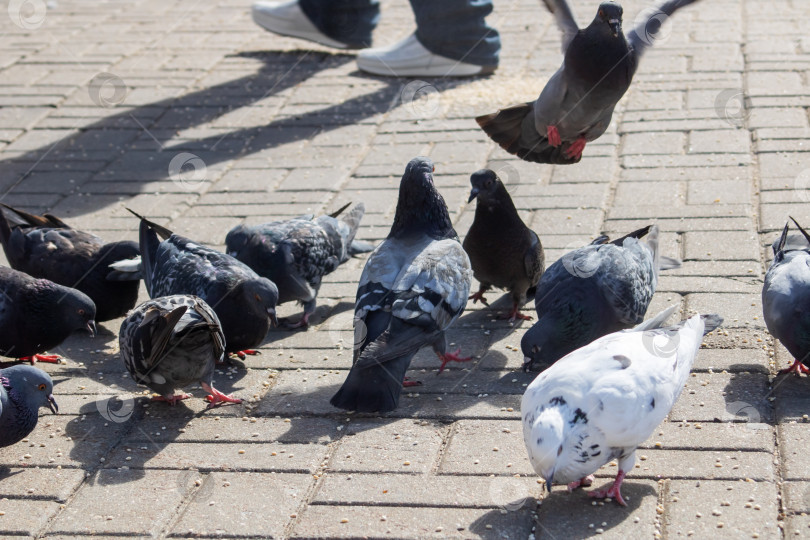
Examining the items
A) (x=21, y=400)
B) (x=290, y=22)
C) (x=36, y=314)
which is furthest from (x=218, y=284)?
(x=290, y=22)

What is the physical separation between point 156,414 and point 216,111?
4207 millimetres

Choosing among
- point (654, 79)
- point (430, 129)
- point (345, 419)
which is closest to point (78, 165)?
point (430, 129)

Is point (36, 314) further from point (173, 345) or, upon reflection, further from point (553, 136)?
point (553, 136)

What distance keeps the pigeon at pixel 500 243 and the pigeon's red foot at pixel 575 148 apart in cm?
69

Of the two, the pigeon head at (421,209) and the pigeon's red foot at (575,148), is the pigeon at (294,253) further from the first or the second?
the pigeon's red foot at (575,148)

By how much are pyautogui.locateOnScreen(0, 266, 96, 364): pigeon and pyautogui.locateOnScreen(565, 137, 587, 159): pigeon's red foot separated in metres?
2.59

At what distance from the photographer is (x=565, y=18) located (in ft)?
17.4

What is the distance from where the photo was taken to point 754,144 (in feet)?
21.2

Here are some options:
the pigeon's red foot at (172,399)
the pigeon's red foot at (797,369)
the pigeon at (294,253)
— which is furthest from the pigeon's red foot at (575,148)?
the pigeon's red foot at (172,399)

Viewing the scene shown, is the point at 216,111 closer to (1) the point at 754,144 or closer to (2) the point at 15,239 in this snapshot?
(2) the point at 15,239

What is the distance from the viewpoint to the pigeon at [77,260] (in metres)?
4.99

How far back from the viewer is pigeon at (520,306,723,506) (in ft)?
10.3

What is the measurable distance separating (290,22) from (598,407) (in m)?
6.70

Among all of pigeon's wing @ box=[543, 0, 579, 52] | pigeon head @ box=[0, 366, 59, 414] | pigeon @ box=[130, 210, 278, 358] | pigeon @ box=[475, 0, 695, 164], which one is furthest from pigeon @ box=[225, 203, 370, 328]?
pigeon's wing @ box=[543, 0, 579, 52]
